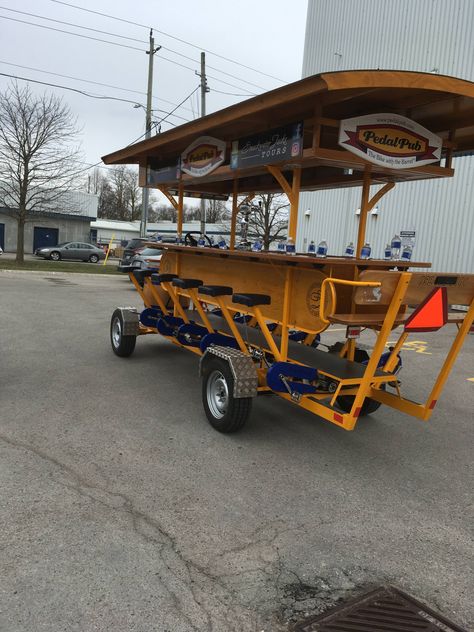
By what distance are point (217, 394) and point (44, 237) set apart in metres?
38.9

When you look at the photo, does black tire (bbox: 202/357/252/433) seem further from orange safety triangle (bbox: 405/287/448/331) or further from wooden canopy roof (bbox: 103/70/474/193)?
wooden canopy roof (bbox: 103/70/474/193)

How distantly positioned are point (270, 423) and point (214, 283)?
1989mm

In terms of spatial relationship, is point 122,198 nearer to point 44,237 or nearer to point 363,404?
point 44,237

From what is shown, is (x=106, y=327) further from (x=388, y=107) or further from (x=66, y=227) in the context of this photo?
(x=66, y=227)

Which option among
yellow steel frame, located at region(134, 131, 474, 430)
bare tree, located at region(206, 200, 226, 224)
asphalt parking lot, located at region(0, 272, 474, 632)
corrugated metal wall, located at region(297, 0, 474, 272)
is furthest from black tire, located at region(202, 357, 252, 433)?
bare tree, located at region(206, 200, 226, 224)

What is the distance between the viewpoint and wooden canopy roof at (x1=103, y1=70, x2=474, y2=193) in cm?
388

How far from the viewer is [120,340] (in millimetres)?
7816

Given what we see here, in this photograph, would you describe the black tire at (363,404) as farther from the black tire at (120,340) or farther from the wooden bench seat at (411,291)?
the black tire at (120,340)

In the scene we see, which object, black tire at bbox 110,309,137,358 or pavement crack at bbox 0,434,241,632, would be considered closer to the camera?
pavement crack at bbox 0,434,241,632

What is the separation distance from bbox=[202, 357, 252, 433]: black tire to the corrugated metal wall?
12510 millimetres

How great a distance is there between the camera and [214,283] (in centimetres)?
646

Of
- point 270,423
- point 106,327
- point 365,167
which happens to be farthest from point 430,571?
point 106,327

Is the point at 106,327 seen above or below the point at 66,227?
below

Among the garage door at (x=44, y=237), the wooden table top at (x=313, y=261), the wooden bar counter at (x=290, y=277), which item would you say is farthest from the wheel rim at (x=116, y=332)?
the garage door at (x=44, y=237)
